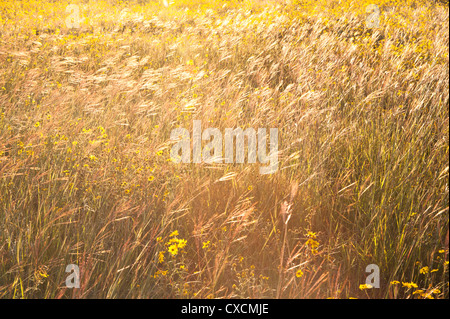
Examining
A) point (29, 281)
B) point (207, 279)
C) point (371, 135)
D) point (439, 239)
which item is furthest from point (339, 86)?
point (29, 281)

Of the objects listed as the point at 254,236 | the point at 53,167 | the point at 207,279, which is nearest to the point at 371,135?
the point at 254,236

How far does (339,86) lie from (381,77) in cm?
34

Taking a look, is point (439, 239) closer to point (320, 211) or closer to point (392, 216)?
point (392, 216)

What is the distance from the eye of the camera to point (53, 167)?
1933 millimetres

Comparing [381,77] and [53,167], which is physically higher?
[381,77]

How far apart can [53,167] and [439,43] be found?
2.96 metres

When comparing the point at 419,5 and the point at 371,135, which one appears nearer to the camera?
the point at 371,135

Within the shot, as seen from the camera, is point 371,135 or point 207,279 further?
point 371,135

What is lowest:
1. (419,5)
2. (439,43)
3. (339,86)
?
(339,86)

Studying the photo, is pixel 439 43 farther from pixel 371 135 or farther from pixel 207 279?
pixel 207 279
